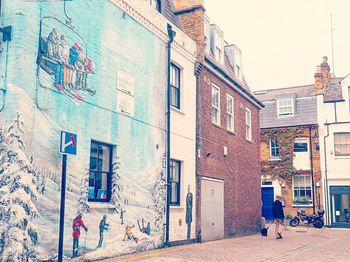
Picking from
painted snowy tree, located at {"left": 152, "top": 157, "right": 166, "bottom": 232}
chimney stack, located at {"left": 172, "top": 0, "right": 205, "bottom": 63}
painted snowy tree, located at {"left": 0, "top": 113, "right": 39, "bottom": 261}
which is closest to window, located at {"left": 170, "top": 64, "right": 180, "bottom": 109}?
chimney stack, located at {"left": 172, "top": 0, "right": 205, "bottom": 63}

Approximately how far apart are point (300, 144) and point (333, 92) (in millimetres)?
4486

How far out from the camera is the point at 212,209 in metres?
16.7

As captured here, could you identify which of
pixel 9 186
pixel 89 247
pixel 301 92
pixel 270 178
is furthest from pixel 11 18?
pixel 301 92

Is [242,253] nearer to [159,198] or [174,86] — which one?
[159,198]

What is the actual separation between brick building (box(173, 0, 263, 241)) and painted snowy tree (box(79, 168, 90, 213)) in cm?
648

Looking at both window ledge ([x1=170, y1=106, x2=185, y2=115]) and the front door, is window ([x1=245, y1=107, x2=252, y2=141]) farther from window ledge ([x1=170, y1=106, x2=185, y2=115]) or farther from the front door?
the front door

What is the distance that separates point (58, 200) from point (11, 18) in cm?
383

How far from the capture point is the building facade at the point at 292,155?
102ft

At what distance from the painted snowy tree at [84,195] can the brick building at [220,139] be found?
6.48 metres

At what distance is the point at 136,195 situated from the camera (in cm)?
1188

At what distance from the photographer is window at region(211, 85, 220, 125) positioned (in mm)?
17625

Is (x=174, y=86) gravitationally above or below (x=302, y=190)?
above

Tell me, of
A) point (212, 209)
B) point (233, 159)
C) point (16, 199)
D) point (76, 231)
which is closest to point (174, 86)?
point (212, 209)

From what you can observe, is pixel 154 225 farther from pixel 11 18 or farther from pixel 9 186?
pixel 11 18
